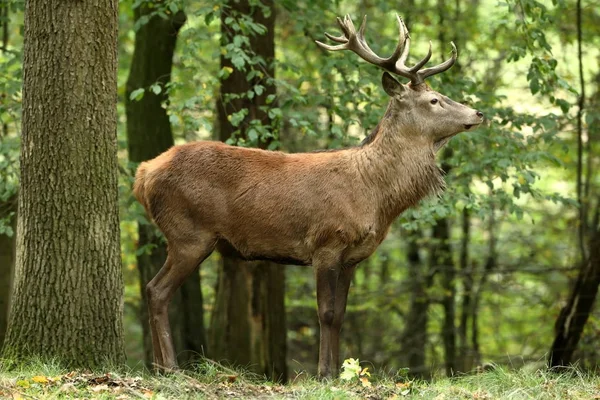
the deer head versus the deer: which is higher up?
the deer head

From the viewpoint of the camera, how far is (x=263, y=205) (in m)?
7.45

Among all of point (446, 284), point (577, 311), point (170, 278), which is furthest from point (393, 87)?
point (446, 284)

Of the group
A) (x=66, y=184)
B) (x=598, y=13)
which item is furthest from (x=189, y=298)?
(x=598, y=13)

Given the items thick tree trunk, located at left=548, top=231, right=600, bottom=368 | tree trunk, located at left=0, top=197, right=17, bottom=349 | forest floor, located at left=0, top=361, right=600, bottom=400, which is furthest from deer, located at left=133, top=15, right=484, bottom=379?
tree trunk, located at left=0, top=197, right=17, bottom=349

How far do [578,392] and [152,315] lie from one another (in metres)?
3.41

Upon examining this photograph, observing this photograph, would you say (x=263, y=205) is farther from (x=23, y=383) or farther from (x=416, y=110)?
(x=23, y=383)

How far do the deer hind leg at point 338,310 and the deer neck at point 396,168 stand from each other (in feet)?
1.95

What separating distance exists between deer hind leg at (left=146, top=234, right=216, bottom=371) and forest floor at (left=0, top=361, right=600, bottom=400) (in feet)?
2.11

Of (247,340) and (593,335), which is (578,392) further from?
(593,335)

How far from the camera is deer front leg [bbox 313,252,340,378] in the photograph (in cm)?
729

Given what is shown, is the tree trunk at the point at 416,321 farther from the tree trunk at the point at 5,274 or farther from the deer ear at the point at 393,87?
the deer ear at the point at 393,87

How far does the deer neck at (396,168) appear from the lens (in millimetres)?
7539

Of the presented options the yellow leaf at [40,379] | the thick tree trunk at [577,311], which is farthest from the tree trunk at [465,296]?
the yellow leaf at [40,379]

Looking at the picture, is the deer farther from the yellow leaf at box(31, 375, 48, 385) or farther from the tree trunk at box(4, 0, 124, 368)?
the yellow leaf at box(31, 375, 48, 385)
